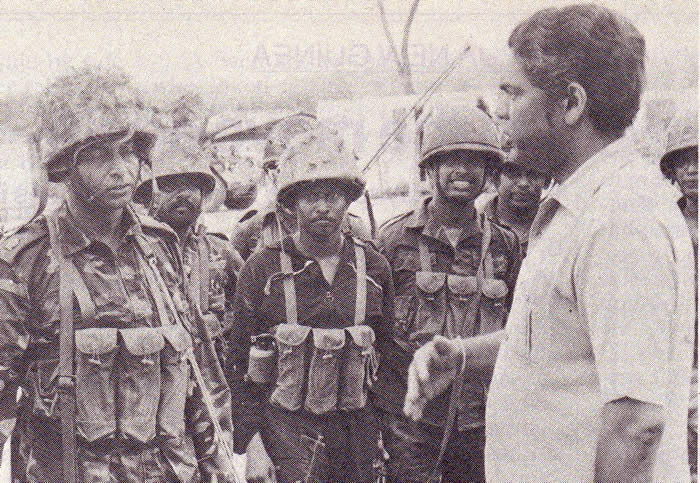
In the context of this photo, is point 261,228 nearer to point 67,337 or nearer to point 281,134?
point 281,134

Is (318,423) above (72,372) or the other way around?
the other way around

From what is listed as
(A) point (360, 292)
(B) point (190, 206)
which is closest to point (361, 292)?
(A) point (360, 292)

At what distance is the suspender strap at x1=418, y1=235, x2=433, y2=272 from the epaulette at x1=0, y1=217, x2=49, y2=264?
1597 mm

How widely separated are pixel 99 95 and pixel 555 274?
159 cm

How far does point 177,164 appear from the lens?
12.1 ft

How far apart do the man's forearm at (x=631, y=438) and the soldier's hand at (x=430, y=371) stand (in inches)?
18.3

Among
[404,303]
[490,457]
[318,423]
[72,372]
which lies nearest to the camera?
[490,457]

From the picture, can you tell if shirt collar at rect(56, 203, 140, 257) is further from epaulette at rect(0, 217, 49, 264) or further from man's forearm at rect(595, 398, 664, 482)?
man's forearm at rect(595, 398, 664, 482)

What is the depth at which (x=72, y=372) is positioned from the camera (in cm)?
241

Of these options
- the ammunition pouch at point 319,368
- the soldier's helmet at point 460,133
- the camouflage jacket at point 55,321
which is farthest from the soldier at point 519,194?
the camouflage jacket at point 55,321

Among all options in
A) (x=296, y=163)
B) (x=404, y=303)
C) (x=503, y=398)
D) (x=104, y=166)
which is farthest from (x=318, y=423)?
(x=503, y=398)

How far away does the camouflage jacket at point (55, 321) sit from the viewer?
2355mm

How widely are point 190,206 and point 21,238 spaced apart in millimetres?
1344

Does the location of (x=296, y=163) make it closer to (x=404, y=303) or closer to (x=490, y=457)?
(x=404, y=303)
